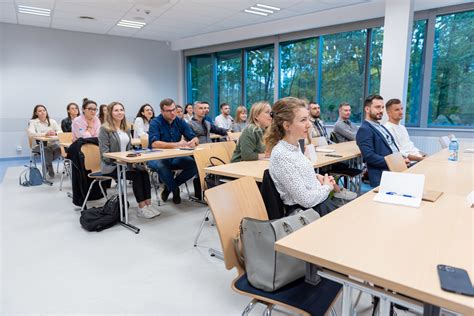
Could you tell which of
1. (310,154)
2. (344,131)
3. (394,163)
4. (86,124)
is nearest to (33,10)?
(86,124)

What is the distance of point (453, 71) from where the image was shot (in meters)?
5.52

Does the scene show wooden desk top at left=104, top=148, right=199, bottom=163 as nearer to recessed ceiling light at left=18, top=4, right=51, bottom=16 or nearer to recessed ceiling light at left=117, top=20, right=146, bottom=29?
recessed ceiling light at left=18, top=4, right=51, bottom=16

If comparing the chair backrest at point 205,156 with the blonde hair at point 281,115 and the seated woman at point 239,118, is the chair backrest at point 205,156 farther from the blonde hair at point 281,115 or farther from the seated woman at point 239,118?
the seated woman at point 239,118

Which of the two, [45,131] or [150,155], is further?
[45,131]

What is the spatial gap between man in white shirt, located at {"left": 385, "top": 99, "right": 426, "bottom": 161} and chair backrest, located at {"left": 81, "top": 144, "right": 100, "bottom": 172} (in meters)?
3.39

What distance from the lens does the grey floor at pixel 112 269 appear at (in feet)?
6.47

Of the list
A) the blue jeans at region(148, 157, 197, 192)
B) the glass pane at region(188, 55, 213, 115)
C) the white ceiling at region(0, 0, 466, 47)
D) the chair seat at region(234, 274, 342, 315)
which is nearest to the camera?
the chair seat at region(234, 274, 342, 315)

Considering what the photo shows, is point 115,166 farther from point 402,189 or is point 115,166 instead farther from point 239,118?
point 239,118

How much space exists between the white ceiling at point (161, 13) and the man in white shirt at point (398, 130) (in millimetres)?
2742

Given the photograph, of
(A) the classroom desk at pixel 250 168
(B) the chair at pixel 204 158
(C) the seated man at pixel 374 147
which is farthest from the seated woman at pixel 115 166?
(C) the seated man at pixel 374 147

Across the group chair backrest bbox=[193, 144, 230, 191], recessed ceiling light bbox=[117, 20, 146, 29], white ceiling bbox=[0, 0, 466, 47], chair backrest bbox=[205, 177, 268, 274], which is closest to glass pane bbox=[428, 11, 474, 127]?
white ceiling bbox=[0, 0, 466, 47]

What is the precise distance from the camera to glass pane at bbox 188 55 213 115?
30.8 ft

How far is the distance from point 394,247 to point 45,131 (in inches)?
255

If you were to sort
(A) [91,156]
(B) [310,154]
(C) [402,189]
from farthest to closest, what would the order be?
1. (A) [91,156]
2. (B) [310,154]
3. (C) [402,189]
